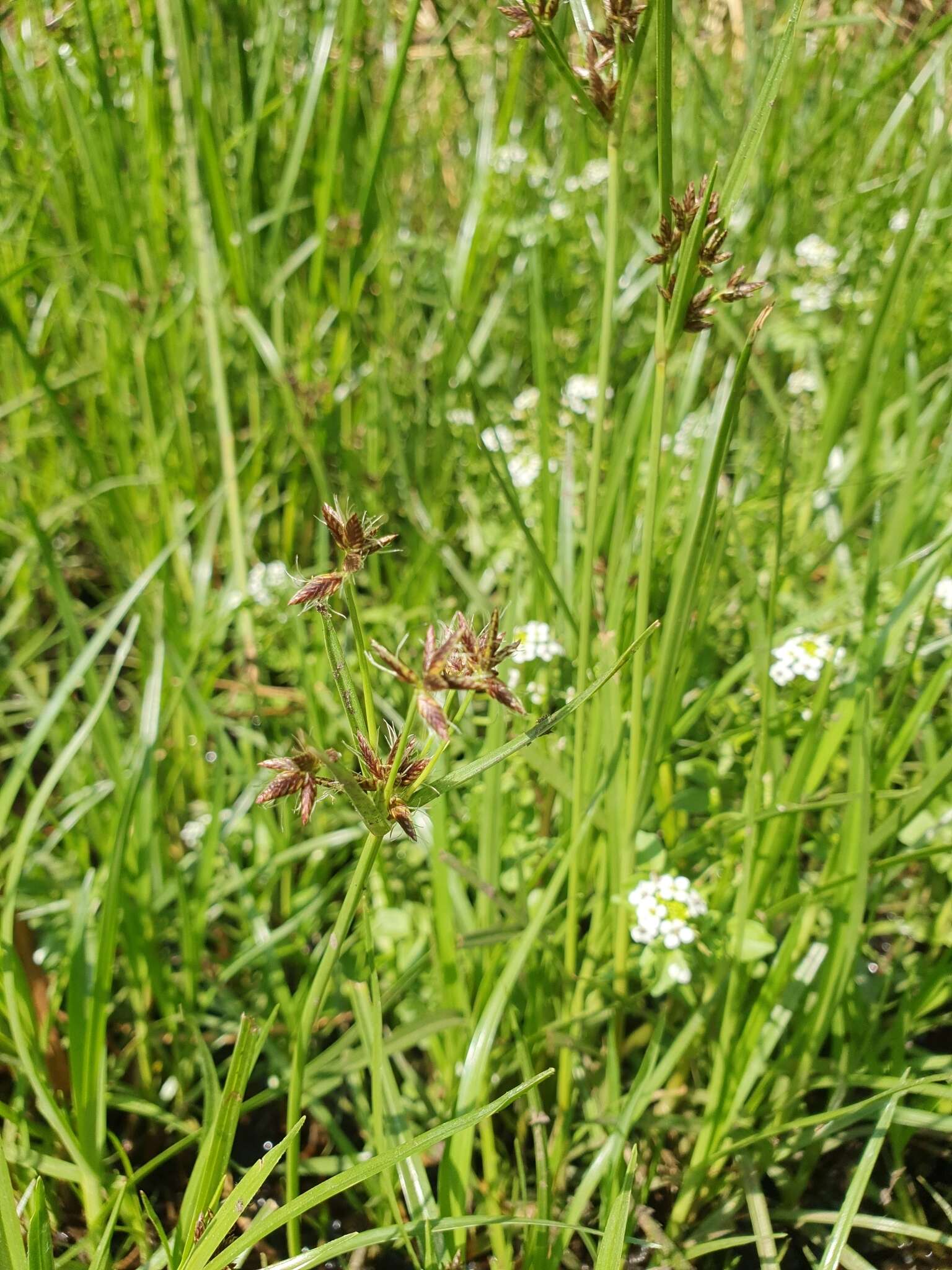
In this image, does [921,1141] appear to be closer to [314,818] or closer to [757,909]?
[757,909]

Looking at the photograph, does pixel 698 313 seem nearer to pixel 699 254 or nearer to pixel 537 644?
pixel 699 254

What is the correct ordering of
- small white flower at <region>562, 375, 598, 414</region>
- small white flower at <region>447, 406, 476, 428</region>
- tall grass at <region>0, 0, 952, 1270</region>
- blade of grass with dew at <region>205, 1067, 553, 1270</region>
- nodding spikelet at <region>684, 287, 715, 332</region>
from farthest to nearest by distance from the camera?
small white flower at <region>447, 406, 476, 428</region>, small white flower at <region>562, 375, 598, 414</region>, tall grass at <region>0, 0, 952, 1270</region>, nodding spikelet at <region>684, 287, 715, 332</region>, blade of grass with dew at <region>205, 1067, 553, 1270</region>

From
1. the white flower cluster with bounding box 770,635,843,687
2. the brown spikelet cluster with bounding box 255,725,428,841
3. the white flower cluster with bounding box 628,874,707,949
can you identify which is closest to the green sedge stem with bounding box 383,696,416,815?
the brown spikelet cluster with bounding box 255,725,428,841

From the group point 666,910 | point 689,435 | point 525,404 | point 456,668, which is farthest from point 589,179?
point 456,668

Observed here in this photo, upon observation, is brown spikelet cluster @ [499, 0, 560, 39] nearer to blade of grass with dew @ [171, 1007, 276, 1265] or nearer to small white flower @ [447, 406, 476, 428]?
blade of grass with dew @ [171, 1007, 276, 1265]

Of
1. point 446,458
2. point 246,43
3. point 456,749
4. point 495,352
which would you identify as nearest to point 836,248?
point 495,352

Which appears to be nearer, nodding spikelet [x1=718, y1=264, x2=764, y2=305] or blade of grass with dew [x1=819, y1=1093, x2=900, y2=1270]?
nodding spikelet [x1=718, y1=264, x2=764, y2=305]

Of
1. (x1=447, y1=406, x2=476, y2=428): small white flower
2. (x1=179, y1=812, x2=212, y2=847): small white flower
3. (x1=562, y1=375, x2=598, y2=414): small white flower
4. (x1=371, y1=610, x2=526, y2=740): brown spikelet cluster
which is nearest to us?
(x1=371, y1=610, x2=526, y2=740): brown spikelet cluster

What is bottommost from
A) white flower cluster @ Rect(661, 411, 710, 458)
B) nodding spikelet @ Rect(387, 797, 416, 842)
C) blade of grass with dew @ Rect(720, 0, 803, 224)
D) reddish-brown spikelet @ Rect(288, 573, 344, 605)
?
white flower cluster @ Rect(661, 411, 710, 458)
